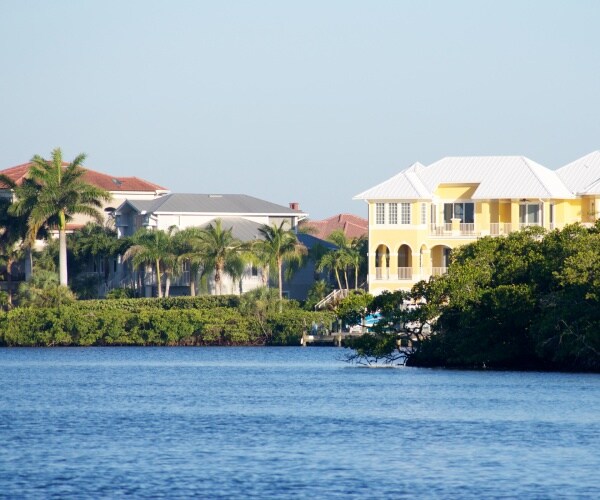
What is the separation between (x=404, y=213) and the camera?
8975cm

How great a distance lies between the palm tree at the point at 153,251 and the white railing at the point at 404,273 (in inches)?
553

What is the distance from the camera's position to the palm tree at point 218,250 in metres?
92.8

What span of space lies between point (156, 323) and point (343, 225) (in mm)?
57891

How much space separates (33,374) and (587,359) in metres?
22.3

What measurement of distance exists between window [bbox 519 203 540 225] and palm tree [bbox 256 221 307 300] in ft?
45.5

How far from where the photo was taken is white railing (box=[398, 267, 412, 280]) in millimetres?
89631

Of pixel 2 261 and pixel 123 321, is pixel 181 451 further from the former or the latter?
pixel 2 261

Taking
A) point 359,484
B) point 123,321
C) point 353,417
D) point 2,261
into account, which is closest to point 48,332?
point 123,321

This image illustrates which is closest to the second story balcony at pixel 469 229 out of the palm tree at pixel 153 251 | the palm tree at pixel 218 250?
the palm tree at pixel 218 250

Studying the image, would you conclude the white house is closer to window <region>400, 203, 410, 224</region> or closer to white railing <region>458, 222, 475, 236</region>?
window <region>400, 203, 410, 224</region>

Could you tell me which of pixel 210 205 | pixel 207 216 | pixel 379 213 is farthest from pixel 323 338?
pixel 210 205

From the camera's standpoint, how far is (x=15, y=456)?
33344 millimetres

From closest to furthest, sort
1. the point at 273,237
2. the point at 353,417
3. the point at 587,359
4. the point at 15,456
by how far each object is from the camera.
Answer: the point at 15,456 < the point at 353,417 < the point at 587,359 < the point at 273,237

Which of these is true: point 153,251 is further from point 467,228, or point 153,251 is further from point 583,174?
point 583,174
